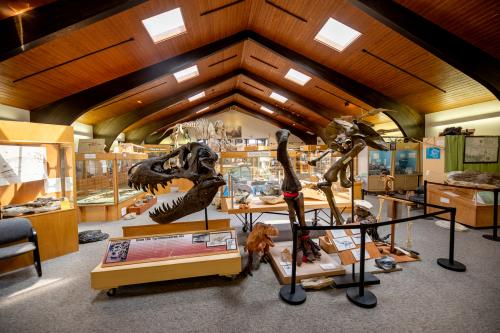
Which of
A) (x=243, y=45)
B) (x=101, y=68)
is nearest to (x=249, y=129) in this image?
(x=243, y=45)

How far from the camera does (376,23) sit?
16.0ft

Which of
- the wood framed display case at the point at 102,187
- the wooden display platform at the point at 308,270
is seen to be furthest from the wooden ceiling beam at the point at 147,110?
the wooden display platform at the point at 308,270

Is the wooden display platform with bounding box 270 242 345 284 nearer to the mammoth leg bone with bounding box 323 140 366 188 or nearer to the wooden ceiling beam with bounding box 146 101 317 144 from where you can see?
the mammoth leg bone with bounding box 323 140 366 188

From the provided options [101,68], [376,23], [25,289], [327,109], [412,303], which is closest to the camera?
[412,303]

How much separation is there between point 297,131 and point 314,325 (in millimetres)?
17437

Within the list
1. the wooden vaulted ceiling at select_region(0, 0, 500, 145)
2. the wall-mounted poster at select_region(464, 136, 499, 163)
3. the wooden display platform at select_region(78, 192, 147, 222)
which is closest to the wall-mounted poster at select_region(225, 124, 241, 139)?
the wooden vaulted ceiling at select_region(0, 0, 500, 145)

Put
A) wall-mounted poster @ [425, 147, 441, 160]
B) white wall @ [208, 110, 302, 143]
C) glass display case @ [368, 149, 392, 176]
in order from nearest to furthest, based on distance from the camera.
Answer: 1. wall-mounted poster @ [425, 147, 441, 160]
2. glass display case @ [368, 149, 392, 176]
3. white wall @ [208, 110, 302, 143]

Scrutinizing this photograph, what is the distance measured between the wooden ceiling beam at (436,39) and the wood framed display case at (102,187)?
23.0 ft

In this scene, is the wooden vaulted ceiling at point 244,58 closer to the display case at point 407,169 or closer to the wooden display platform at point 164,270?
the display case at point 407,169

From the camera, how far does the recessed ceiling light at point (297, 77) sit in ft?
29.8

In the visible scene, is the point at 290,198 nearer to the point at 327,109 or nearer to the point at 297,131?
the point at 327,109

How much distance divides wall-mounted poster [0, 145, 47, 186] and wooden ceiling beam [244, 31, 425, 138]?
20.3ft

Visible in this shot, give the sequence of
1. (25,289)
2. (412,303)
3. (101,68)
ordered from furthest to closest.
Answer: (101,68) → (25,289) → (412,303)

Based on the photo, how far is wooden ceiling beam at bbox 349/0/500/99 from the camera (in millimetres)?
4309
